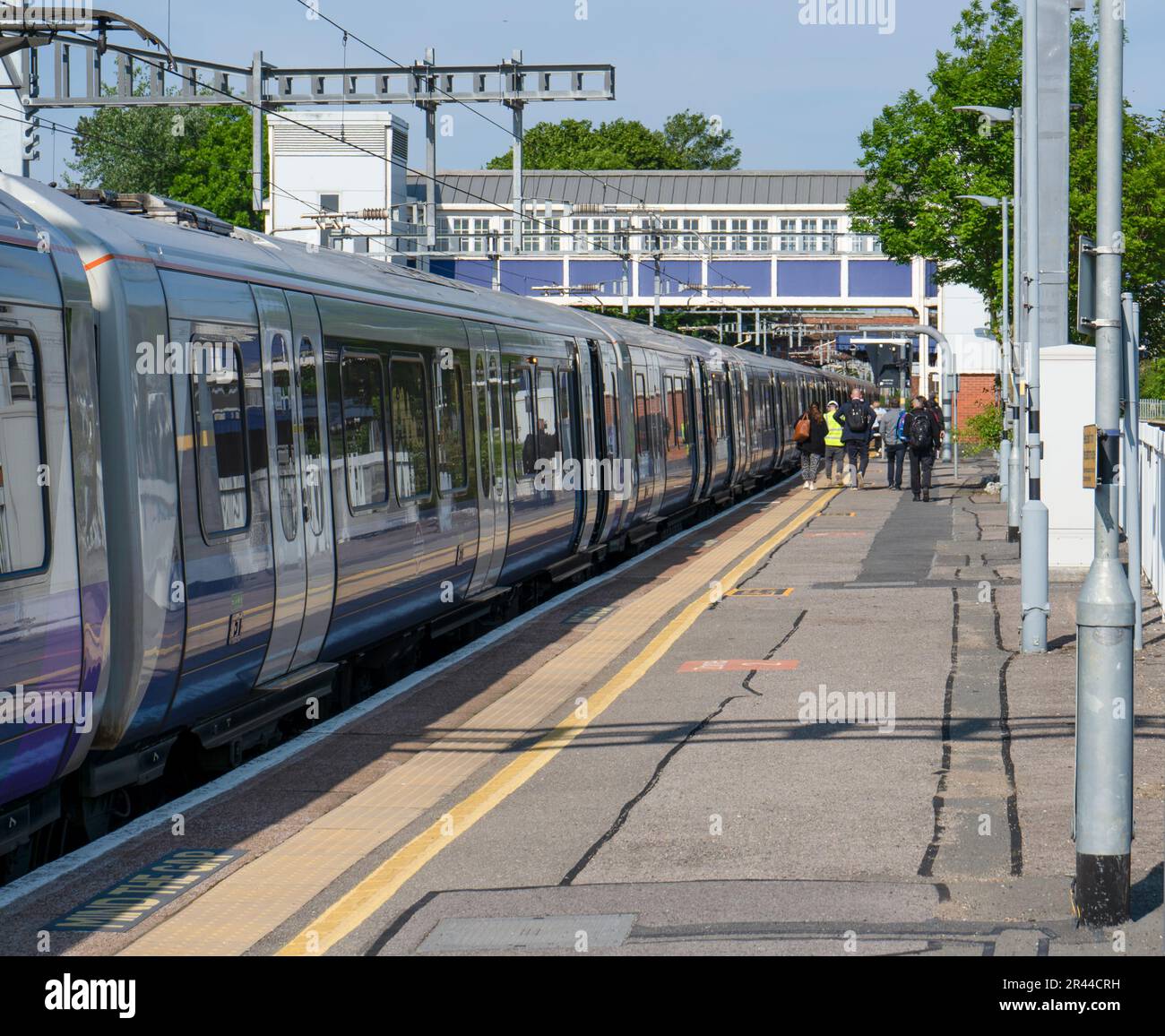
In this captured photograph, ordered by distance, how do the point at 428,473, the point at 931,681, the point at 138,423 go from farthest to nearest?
Answer: the point at 428,473
the point at 931,681
the point at 138,423

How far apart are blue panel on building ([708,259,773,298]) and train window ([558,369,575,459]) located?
173 ft

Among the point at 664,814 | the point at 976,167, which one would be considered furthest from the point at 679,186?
the point at 664,814

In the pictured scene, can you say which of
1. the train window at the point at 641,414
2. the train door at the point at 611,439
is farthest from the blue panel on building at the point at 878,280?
the train door at the point at 611,439

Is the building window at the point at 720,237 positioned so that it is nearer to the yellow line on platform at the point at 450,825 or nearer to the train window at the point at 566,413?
the train window at the point at 566,413

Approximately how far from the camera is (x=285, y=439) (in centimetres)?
958

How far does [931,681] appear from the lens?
11.3 metres

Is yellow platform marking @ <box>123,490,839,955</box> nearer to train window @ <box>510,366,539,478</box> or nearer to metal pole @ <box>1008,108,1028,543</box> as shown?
train window @ <box>510,366,539,478</box>

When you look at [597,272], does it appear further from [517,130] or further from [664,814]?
[664,814]

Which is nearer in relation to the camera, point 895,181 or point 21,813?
point 21,813

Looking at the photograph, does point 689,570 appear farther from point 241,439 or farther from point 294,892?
point 294,892

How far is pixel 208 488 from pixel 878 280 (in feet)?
226

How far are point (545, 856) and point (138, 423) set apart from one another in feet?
8.39

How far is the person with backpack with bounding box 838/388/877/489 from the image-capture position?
32.5 meters

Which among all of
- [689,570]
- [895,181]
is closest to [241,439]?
[689,570]
